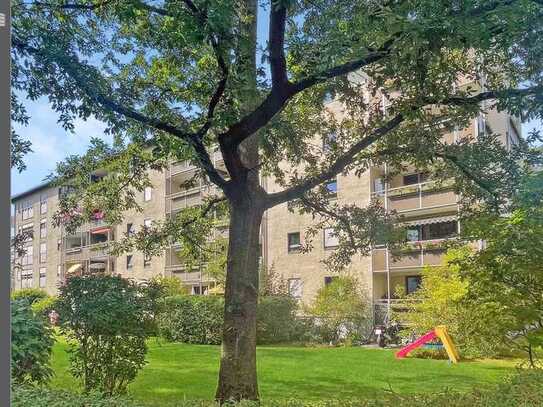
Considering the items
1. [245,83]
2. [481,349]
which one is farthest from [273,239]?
[245,83]

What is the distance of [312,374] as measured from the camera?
13383 millimetres

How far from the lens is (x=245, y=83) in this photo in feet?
20.9

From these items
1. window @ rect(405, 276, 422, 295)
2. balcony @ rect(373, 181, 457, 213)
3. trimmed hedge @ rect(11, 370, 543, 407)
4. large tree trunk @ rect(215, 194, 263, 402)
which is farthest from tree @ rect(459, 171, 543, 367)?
window @ rect(405, 276, 422, 295)

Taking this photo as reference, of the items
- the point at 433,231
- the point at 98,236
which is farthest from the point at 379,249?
the point at 98,236

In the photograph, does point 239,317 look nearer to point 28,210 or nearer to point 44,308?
point 44,308

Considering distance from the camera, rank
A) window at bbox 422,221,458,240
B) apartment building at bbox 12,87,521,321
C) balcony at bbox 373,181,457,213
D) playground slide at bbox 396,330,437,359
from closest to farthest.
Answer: playground slide at bbox 396,330,437,359 < apartment building at bbox 12,87,521,321 < balcony at bbox 373,181,457,213 < window at bbox 422,221,458,240

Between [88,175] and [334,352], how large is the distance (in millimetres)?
10607

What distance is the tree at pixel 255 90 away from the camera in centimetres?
522

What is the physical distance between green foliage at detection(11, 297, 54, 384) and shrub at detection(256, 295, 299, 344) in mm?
15866

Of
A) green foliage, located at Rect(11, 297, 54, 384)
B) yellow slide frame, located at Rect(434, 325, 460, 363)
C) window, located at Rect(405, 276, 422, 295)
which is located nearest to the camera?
green foliage, located at Rect(11, 297, 54, 384)

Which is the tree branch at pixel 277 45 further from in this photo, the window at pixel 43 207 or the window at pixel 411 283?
the window at pixel 43 207

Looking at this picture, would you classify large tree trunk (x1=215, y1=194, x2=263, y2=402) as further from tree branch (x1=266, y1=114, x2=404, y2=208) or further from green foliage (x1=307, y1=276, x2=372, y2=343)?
green foliage (x1=307, y1=276, x2=372, y2=343)

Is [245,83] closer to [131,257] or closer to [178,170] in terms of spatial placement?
[178,170]

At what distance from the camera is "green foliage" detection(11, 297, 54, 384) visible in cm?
632
